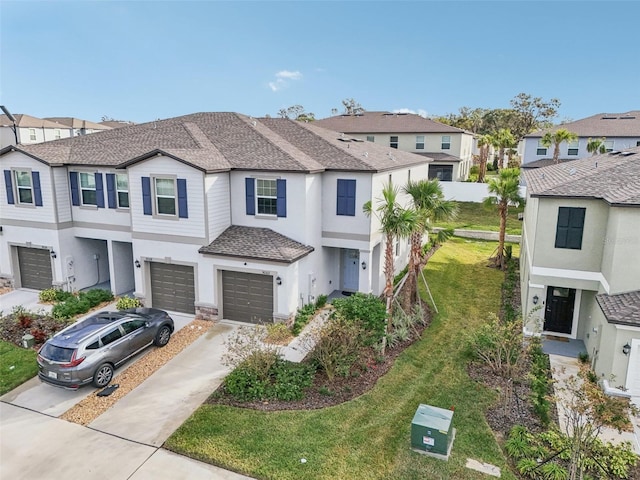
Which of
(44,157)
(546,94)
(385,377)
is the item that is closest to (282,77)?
(546,94)

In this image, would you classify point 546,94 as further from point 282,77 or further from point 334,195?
point 334,195

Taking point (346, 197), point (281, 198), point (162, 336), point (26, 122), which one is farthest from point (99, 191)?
point (26, 122)

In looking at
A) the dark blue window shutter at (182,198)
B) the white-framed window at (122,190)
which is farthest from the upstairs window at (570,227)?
the white-framed window at (122,190)

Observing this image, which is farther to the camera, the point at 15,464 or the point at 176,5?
the point at 176,5

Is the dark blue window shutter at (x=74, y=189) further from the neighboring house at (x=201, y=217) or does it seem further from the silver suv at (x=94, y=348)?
the silver suv at (x=94, y=348)

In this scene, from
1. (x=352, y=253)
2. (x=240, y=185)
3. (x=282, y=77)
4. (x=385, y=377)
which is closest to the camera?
(x=385, y=377)

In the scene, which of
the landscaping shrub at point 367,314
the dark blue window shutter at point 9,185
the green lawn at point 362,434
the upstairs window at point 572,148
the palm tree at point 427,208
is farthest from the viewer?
the upstairs window at point 572,148
